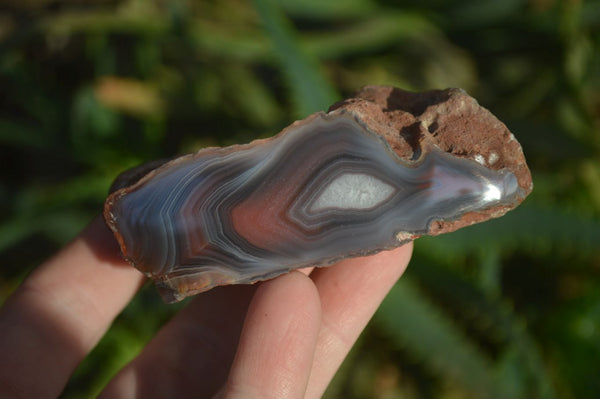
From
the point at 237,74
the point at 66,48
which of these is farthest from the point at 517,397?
the point at 66,48

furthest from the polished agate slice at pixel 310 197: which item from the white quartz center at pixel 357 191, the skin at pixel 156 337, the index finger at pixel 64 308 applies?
the index finger at pixel 64 308

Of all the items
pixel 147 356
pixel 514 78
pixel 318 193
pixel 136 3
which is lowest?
pixel 514 78

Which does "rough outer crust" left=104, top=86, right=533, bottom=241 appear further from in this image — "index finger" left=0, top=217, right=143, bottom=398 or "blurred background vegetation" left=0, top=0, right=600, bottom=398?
"blurred background vegetation" left=0, top=0, right=600, bottom=398

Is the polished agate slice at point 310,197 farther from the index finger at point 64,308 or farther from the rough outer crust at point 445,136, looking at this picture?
→ the index finger at point 64,308

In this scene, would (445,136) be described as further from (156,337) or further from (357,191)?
(156,337)

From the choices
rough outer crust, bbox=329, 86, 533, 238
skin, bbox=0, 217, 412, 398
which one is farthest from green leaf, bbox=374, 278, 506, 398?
rough outer crust, bbox=329, 86, 533, 238

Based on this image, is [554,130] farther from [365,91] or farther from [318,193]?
[318,193]
